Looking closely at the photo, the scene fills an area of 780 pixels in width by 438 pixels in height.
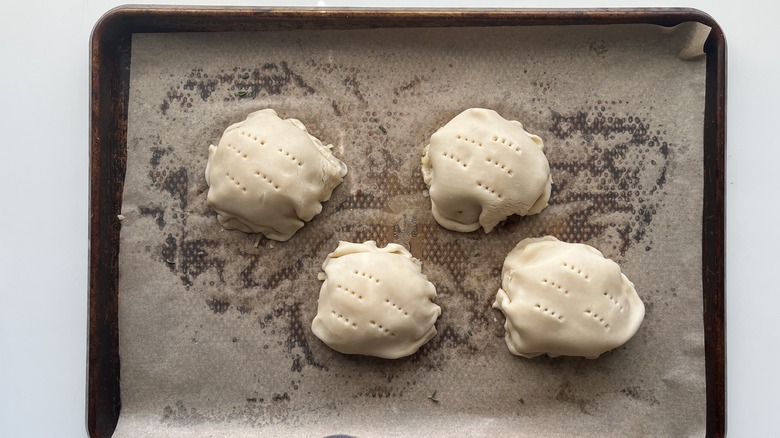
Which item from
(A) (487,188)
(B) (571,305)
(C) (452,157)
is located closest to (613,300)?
(B) (571,305)

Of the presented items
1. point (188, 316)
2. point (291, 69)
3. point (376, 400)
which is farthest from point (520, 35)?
point (188, 316)

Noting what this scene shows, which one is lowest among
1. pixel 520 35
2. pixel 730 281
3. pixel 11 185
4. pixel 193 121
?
pixel 11 185

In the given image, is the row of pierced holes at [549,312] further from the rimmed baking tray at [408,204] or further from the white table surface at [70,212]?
the white table surface at [70,212]

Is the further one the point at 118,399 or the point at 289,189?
the point at 118,399

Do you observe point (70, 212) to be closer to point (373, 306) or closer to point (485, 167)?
point (373, 306)

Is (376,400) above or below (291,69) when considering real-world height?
below

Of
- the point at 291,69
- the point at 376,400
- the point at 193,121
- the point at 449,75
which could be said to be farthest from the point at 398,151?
the point at 376,400

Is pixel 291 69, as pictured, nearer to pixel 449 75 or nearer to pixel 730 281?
pixel 449 75
